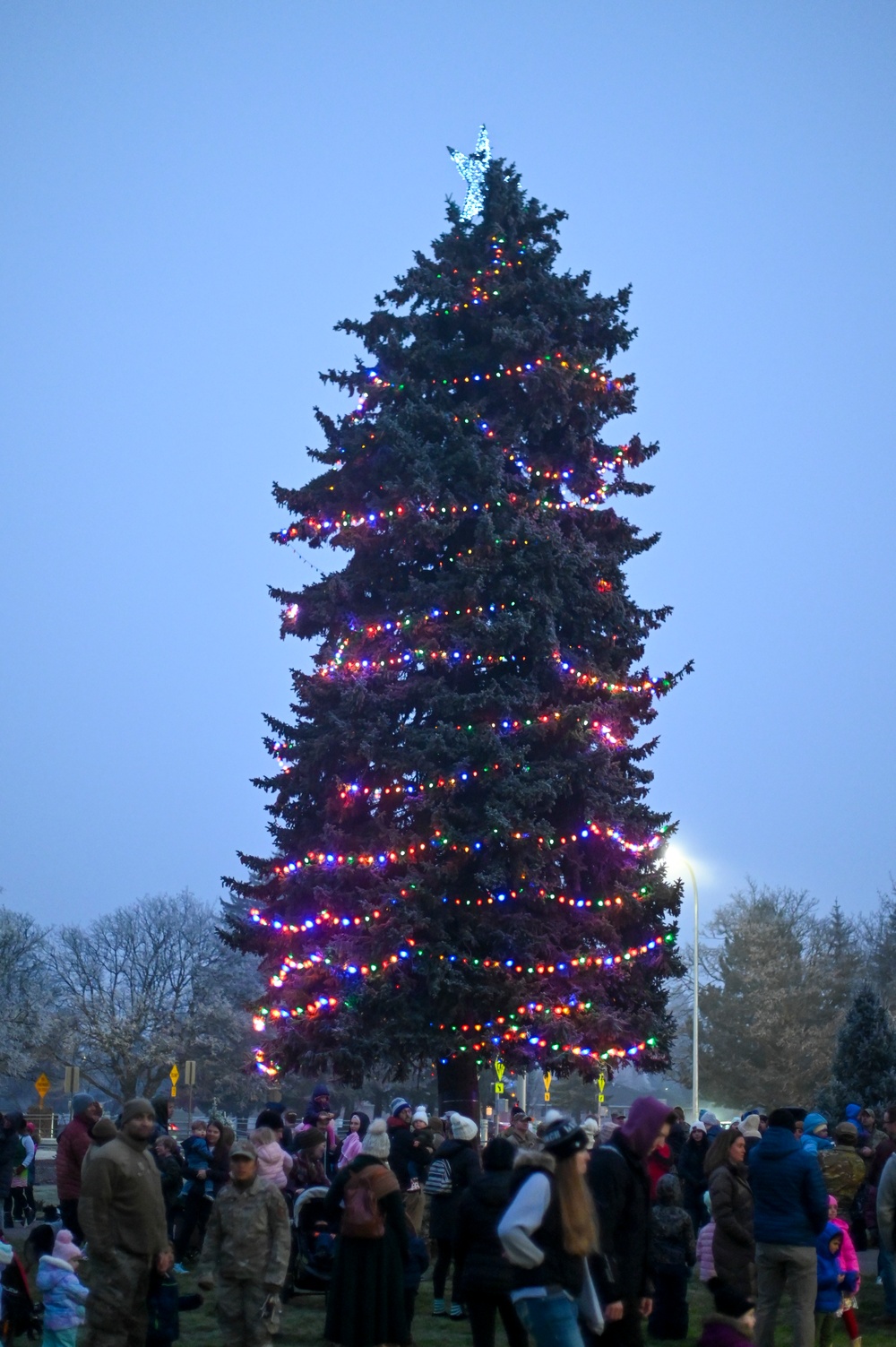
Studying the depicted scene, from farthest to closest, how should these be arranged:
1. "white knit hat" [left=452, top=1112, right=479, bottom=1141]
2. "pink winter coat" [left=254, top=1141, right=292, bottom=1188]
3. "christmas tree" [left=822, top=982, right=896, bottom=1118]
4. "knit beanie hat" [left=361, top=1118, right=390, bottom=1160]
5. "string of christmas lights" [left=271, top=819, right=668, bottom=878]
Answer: "christmas tree" [left=822, top=982, right=896, bottom=1118] < "string of christmas lights" [left=271, top=819, right=668, bottom=878] < "pink winter coat" [left=254, top=1141, right=292, bottom=1188] < "white knit hat" [left=452, top=1112, right=479, bottom=1141] < "knit beanie hat" [left=361, top=1118, right=390, bottom=1160]

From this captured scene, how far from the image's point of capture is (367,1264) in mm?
11164

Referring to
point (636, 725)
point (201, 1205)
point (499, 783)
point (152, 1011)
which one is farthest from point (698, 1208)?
point (152, 1011)

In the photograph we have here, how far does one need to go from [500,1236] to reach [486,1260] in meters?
3.56

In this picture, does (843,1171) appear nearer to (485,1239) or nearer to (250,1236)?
(485,1239)

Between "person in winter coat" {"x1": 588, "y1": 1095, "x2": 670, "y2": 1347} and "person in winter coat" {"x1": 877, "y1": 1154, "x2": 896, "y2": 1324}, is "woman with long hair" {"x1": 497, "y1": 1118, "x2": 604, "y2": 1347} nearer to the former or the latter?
"person in winter coat" {"x1": 588, "y1": 1095, "x2": 670, "y2": 1347}

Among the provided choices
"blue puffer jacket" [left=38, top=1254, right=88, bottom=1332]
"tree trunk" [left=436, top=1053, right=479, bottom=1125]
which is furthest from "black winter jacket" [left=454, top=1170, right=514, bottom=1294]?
"tree trunk" [left=436, top=1053, right=479, bottom=1125]

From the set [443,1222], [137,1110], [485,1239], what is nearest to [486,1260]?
[485,1239]

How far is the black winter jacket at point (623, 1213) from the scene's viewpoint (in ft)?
26.8

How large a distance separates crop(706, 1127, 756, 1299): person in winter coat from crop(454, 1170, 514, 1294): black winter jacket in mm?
2395

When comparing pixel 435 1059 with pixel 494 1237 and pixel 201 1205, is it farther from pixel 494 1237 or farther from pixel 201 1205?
pixel 494 1237

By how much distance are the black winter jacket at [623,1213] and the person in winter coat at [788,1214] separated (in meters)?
2.58

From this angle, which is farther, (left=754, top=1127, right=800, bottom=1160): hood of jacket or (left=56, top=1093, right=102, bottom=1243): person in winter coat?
(left=56, top=1093, right=102, bottom=1243): person in winter coat

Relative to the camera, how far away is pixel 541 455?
2867cm

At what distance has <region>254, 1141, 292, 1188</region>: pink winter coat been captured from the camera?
14719mm
